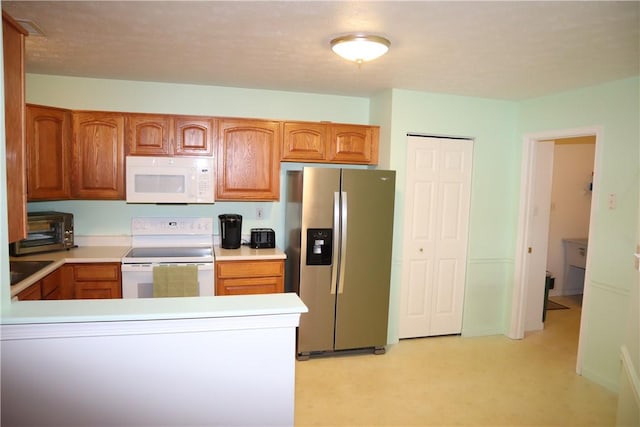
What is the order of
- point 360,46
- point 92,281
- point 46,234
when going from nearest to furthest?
1. point 360,46
2. point 92,281
3. point 46,234

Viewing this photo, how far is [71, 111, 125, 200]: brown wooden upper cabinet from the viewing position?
3.35 metres

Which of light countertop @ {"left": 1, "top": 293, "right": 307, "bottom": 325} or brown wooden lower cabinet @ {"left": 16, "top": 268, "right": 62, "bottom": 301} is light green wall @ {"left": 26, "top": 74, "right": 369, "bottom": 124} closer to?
brown wooden lower cabinet @ {"left": 16, "top": 268, "right": 62, "bottom": 301}

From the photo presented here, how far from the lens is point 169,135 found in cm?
349

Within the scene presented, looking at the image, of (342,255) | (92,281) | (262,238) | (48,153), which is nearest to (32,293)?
(92,281)

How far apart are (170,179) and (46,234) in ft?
3.50

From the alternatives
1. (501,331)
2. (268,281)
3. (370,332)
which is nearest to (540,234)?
(501,331)

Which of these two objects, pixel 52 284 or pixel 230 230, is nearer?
pixel 52 284

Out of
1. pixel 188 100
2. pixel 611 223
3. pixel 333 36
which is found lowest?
pixel 611 223

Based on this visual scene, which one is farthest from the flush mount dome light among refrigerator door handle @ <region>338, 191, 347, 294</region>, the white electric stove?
the white electric stove

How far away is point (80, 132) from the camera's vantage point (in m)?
3.35

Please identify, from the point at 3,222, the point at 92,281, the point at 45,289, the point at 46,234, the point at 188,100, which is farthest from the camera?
the point at 188,100

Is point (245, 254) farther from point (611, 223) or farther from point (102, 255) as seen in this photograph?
point (611, 223)

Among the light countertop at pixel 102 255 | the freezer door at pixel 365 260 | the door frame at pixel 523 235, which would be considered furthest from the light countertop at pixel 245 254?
the door frame at pixel 523 235

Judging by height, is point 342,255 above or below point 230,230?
below
